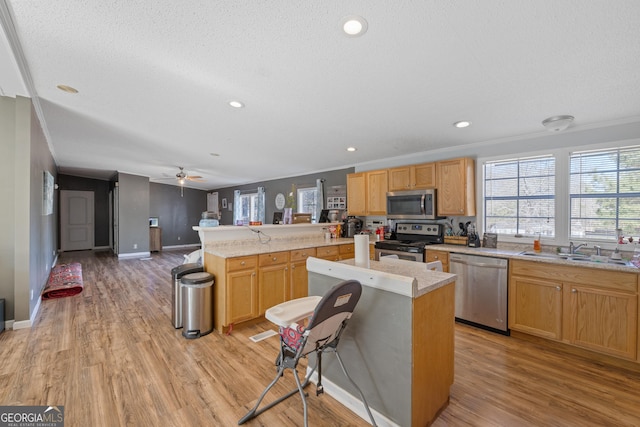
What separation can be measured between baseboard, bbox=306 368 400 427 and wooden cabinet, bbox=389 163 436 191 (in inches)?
124

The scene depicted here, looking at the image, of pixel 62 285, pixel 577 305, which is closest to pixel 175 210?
pixel 62 285

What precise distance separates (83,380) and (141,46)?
2627 mm

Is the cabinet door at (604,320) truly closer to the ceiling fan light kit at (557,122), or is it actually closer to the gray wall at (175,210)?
the ceiling fan light kit at (557,122)

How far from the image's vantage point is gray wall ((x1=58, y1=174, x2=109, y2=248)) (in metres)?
8.97

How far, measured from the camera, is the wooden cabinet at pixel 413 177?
411cm

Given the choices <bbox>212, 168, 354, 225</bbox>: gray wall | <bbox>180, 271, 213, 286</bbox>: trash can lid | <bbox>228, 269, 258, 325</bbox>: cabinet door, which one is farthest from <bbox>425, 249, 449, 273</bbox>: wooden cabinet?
<bbox>180, 271, 213, 286</bbox>: trash can lid

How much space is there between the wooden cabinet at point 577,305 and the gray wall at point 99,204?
38.0 feet

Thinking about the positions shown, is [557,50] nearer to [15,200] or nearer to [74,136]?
[15,200]

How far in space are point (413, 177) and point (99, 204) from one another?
10444 millimetres

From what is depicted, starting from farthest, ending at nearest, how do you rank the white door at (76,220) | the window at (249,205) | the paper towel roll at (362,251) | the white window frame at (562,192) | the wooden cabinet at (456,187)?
the white door at (76,220) < the window at (249,205) < the wooden cabinet at (456,187) < the white window frame at (562,192) < the paper towel roll at (362,251)

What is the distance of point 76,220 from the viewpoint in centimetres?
870

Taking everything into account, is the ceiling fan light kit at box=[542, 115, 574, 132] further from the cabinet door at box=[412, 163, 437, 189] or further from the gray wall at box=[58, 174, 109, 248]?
the gray wall at box=[58, 174, 109, 248]

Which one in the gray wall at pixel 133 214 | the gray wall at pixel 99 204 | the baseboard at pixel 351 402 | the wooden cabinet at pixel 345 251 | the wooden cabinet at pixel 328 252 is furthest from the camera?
the gray wall at pixel 99 204

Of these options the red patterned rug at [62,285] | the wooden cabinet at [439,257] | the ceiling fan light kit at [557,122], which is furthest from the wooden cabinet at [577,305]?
the red patterned rug at [62,285]
